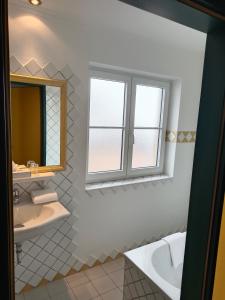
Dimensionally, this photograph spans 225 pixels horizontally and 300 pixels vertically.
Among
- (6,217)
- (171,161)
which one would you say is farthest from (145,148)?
(6,217)

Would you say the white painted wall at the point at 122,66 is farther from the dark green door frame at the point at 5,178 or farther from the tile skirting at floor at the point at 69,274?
the dark green door frame at the point at 5,178

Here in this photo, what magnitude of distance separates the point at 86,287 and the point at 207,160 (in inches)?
73.1

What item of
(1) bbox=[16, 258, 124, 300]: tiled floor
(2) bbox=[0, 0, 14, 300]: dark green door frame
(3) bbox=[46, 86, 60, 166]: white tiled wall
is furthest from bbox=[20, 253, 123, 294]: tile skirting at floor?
(2) bbox=[0, 0, 14, 300]: dark green door frame

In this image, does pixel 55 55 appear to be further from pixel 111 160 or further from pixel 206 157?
pixel 206 157

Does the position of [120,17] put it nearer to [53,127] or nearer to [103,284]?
[53,127]

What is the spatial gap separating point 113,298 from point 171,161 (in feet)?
5.30

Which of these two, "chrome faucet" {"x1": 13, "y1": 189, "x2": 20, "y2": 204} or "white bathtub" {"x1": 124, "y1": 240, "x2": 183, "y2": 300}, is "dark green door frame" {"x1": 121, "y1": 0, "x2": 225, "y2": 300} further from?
"chrome faucet" {"x1": 13, "y1": 189, "x2": 20, "y2": 204}

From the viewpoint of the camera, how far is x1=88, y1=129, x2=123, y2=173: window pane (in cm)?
238

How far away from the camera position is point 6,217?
522mm

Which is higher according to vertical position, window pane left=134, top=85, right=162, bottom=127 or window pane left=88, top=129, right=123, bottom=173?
window pane left=134, top=85, right=162, bottom=127

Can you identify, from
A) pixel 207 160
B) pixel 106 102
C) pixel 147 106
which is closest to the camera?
pixel 207 160

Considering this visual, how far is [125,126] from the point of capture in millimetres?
2492

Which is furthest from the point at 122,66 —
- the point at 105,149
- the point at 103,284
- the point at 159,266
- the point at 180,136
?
the point at 103,284

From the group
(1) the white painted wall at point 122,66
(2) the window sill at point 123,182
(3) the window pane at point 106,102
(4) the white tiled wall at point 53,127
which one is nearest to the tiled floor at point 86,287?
(1) the white painted wall at point 122,66
